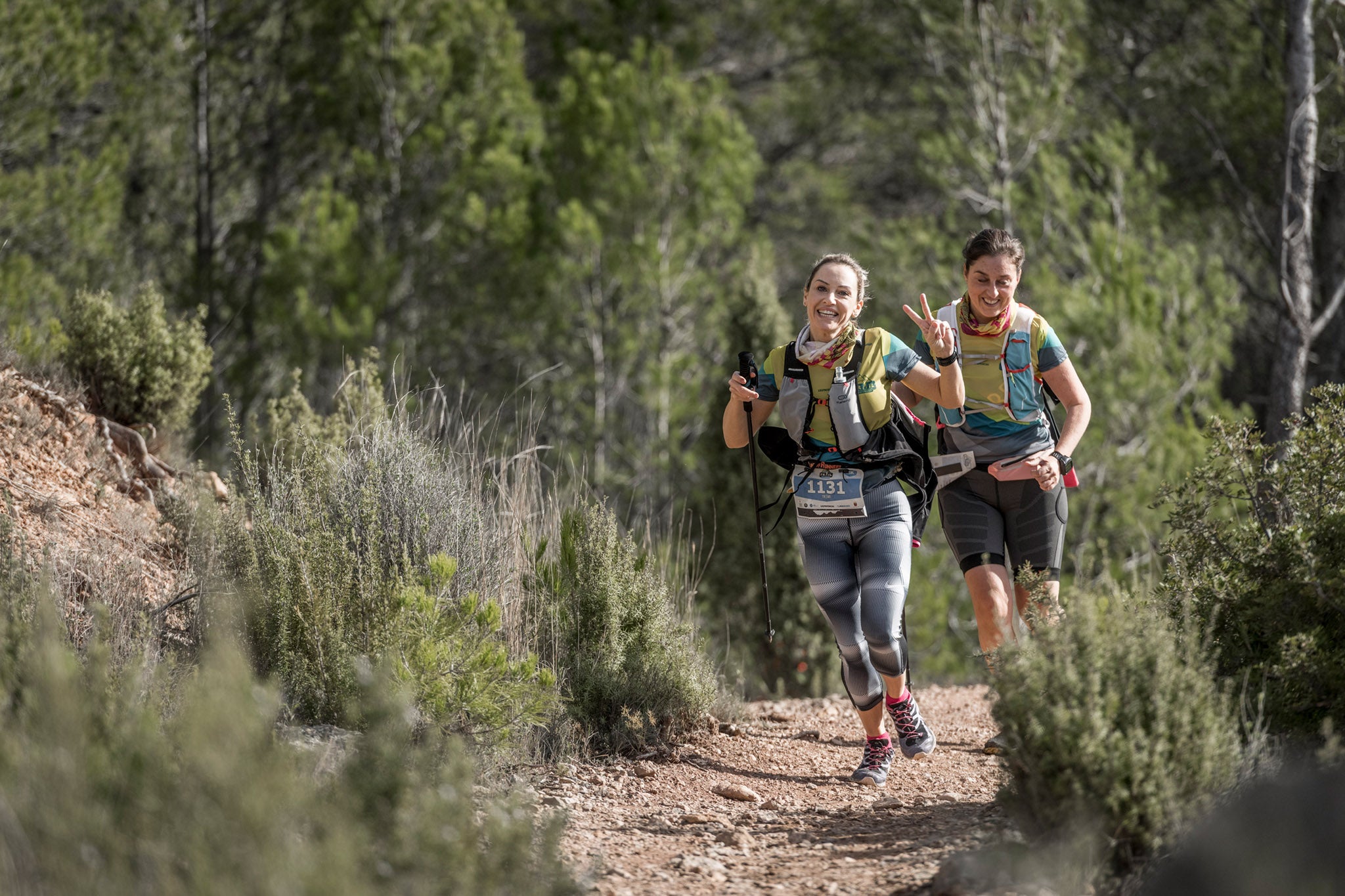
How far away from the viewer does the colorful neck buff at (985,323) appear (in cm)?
405

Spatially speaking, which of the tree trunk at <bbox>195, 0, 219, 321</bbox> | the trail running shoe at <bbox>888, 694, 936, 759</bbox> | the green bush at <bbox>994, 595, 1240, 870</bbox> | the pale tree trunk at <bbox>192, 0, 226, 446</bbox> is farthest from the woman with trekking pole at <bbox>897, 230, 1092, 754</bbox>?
the tree trunk at <bbox>195, 0, 219, 321</bbox>

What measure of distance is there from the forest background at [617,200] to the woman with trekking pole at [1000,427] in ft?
23.8

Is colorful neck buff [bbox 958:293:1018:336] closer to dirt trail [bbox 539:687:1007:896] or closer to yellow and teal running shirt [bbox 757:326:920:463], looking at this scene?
yellow and teal running shirt [bbox 757:326:920:463]

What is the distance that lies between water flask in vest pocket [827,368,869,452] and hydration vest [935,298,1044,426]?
A: 364 millimetres

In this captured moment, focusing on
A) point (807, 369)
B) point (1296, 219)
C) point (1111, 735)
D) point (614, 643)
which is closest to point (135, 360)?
A: point (614, 643)

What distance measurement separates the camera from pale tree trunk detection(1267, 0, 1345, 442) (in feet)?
26.2

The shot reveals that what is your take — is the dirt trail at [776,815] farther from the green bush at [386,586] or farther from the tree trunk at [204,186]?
the tree trunk at [204,186]

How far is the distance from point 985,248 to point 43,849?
3.25 meters

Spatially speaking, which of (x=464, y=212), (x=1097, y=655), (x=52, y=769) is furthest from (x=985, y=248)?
(x=464, y=212)

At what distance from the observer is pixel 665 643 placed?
15.6ft

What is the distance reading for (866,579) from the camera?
3947mm

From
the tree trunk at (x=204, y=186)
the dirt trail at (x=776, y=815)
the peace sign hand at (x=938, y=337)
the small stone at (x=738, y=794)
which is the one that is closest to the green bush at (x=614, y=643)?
the dirt trail at (x=776, y=815)

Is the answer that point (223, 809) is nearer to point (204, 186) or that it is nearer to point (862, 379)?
point (862, 379)

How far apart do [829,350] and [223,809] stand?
2449 millimetres
